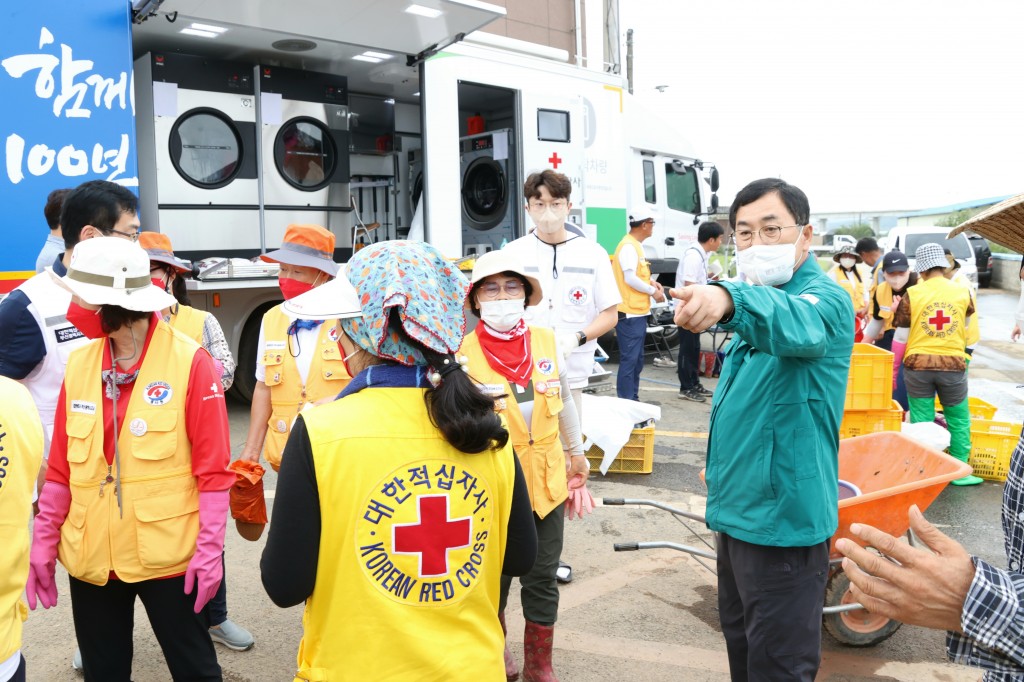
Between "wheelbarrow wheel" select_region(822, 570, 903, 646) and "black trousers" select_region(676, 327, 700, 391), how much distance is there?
504 cm

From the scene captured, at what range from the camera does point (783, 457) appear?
2.29 meters

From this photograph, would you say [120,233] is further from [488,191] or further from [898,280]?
[898,280]

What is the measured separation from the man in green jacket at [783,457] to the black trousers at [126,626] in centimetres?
169

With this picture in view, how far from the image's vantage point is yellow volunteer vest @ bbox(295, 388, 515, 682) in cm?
154

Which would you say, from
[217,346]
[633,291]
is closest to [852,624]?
[217,346]

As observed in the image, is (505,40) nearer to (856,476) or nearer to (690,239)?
(690,239)

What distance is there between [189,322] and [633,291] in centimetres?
475

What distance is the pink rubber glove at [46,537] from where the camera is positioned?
232cm

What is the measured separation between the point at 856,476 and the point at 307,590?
10.4 feet

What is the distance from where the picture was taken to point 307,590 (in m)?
1.58

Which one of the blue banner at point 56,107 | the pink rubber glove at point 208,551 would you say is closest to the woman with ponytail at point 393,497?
the pink rubber glove at point 208,551

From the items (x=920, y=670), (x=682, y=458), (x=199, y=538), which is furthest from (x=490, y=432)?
(x=682, y=458)

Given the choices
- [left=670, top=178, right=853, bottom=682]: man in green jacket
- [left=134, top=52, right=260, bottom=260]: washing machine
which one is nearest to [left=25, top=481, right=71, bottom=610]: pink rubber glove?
[left=670, top=178, right=853, bottom=682]: man in green jacket

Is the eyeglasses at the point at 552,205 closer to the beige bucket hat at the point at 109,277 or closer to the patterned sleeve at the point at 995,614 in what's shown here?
the beige bucket hat at the point at 109,277
